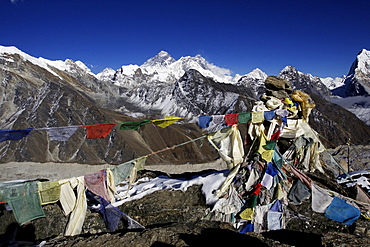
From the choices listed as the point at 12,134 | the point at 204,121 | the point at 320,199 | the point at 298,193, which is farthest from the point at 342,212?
the point at 12,134

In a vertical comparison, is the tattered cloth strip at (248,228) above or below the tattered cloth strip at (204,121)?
below

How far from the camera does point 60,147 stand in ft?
99.7

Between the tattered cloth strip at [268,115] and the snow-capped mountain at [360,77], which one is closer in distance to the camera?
the tattered cloth strip at [268,115]

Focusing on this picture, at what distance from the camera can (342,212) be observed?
5.29m

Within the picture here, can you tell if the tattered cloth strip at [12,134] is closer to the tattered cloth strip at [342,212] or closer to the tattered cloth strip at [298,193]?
the tattered cloth strip at [298,193]

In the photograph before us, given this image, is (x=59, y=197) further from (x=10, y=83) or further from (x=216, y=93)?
(x=216, y=93)

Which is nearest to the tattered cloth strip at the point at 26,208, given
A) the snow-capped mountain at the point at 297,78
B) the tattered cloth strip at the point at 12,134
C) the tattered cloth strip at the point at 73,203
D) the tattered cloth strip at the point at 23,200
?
the tattered cloth strip at the point at 23,200

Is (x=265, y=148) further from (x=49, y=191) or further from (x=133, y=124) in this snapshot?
(x=49, y=191)

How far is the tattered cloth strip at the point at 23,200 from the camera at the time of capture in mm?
4832

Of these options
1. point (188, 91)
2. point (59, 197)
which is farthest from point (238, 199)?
point (188, 91)

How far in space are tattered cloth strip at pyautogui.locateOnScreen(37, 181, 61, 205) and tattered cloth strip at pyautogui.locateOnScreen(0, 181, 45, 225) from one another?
0.09 meters

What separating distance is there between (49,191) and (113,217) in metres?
1.36

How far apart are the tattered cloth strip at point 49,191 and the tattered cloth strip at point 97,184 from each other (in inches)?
22.9

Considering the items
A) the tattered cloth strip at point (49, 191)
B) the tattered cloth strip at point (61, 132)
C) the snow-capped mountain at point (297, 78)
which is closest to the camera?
the tattered cloth strip at point (49, 191)
